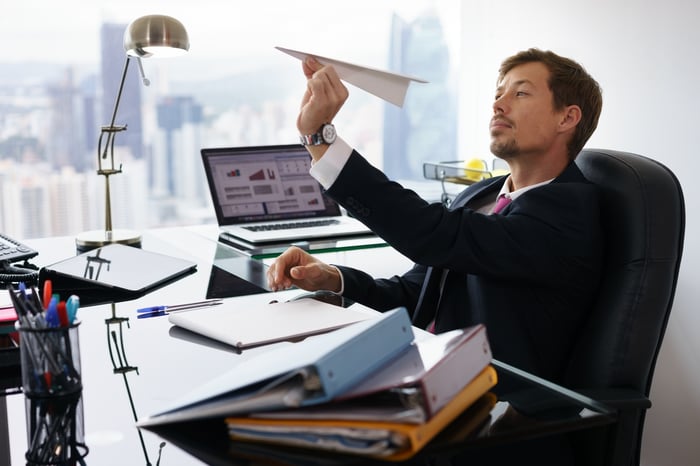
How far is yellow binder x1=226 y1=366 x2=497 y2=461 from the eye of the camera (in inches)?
28.7

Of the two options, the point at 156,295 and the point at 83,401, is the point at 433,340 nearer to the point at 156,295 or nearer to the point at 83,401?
the point at 83,401

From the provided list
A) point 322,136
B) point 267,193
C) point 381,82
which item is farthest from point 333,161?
point 267,193

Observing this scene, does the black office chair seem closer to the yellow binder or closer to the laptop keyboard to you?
the yellow binder

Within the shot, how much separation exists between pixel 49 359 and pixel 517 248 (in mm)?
837

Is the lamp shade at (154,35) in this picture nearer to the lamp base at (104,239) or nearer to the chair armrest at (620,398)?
the lamp base at (104,239)

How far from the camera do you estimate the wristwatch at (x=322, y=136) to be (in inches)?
54.2

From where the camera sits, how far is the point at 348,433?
0.74 m

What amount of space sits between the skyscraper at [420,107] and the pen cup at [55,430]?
2.88m

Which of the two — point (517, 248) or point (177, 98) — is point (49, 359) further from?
point (177, 98)

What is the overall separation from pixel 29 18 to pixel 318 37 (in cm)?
120

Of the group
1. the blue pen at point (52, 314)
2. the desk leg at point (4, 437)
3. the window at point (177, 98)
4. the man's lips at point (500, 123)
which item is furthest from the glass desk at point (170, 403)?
the window at point (177, 98)

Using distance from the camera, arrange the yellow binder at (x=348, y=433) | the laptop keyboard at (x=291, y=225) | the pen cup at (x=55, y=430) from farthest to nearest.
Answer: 1. the laptop keyboard at (x=291, y=225)
2. the pen cup at (x=55, y=430)
3. the yellow binder at (x=348, y=433)

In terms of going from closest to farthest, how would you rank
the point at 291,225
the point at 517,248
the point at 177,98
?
the point at 517,248 < the point at 291,225 < the point at 177,98

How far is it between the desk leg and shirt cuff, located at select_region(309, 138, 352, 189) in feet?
2.08
